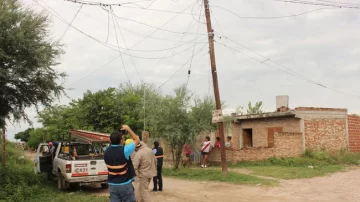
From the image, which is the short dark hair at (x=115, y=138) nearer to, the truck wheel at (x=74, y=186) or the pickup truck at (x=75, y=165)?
the pickup truck at (x=75, y=165)

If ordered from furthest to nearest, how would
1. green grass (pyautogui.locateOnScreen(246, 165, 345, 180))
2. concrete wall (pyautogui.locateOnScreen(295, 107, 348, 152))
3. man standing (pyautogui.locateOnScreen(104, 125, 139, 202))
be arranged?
concrete wall (pyautogui.locateOnScreen(295, 107, 348, 152)) < green grass (pyautogui.locateOnScreen(246, 165, 345, 180)) < man standing (pyautogui.locateOnScreen(104, 125, 139, 202))

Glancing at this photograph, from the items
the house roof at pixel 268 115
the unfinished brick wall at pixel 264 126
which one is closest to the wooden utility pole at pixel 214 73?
the house roof at pixel 268 115

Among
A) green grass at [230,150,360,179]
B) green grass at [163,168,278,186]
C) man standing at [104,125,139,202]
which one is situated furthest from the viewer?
green grass at [230,150,360,179]

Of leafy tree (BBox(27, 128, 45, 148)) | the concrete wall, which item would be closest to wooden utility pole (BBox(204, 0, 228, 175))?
the concrete wall

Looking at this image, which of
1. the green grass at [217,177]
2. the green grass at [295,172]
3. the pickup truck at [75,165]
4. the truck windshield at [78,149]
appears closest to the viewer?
the pickup truck at [75,165]

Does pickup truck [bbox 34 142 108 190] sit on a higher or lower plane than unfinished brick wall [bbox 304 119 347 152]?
lower

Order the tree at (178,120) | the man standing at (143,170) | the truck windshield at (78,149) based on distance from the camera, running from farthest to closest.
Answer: the tree at (178,120) < the truck windshield at (78,149) < the man standing at (143,170)

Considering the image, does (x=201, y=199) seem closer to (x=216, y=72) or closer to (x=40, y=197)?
(x=40, y=197)

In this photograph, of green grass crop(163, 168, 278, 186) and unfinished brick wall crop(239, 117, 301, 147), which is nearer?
green grass crop(163, 168, 278, 186)

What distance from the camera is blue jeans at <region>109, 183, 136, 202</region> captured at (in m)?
6.05

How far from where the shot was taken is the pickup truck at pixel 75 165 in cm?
1179

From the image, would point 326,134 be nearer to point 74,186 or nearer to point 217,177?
point 217,177

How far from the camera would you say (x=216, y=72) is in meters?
14.9

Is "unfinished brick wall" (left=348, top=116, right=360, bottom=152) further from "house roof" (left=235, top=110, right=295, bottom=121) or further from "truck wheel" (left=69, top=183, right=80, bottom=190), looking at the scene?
"truck wheel" (left=69, top=183, right=80, bottom=190)
